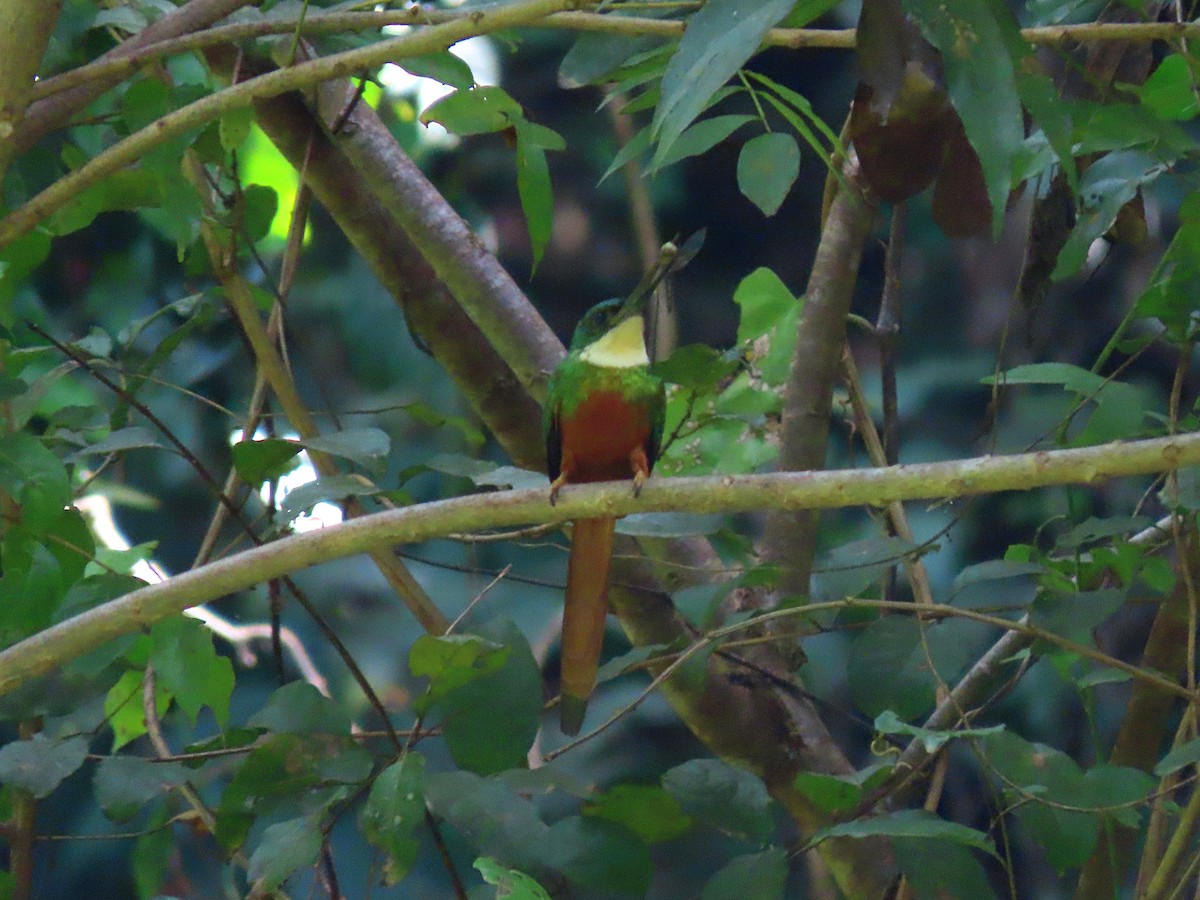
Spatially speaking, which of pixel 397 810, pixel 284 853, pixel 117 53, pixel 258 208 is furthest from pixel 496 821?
pixel 258 208

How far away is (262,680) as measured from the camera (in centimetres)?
280

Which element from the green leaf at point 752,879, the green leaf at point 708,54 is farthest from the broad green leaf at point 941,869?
the green leaf at point 708,54

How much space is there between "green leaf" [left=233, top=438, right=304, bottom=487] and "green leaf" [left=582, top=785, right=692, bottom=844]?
1.65 feet

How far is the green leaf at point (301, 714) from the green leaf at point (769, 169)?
2.25ft

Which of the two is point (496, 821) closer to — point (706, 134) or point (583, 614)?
point (583, 614)

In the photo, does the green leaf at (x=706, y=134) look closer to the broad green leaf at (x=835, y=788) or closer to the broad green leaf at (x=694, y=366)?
the broad green leaf at (x=694, y=366)

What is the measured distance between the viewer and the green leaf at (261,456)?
1.42m

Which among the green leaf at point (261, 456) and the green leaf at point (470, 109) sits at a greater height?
the green leaf at point (470, 109)

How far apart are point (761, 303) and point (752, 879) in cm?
84

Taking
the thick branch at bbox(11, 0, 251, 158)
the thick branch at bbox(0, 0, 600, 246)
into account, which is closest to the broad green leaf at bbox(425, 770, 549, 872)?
the thick branch at bbox(0, 0, 600, 246)

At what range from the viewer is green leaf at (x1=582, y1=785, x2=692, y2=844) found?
4.50 feet

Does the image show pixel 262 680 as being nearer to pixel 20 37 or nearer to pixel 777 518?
pixel 777 518

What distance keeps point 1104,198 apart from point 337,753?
3.30 ft

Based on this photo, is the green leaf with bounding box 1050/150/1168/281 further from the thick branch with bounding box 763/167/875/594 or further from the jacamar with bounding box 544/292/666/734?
the jacamar with bounding box 544/292/666/734
